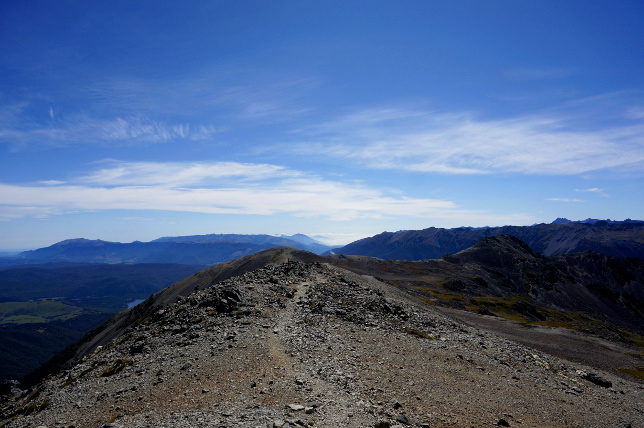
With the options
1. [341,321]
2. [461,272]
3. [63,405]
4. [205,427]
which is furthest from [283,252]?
[461,272]

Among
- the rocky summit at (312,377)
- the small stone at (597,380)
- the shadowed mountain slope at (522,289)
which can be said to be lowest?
the shadowed mountain slope at (522,289)

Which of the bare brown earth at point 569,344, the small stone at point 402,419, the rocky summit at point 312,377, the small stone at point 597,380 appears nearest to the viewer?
the small stone at point 402,419

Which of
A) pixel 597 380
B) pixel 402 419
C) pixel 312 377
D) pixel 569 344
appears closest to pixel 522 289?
pixel 569 344

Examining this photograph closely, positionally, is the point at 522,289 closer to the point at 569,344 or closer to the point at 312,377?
the point at 569,344

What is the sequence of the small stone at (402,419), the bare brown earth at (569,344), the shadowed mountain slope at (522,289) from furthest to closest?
the shadowed mountain slope at (522,289) < the bare brown earth at (569,344) < the small stone at (402,419)

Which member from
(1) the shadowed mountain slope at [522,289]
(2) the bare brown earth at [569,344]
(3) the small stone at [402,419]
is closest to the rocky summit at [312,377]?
(3) the small stone at [402,419]

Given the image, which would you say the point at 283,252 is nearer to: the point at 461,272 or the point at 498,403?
the point at 498,403

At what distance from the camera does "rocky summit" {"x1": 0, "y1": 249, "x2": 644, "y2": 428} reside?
63.1 feet

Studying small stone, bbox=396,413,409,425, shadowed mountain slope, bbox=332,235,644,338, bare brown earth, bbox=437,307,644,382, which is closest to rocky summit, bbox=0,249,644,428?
small stone, bbox=396,413,409,425

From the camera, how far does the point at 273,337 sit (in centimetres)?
3041

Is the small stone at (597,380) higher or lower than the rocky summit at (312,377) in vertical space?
lower

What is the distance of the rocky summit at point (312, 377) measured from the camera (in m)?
19.2

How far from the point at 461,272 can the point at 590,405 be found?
162 metres

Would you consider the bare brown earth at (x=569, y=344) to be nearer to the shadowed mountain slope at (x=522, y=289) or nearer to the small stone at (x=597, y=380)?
the small stone at (x=597, y=380)
